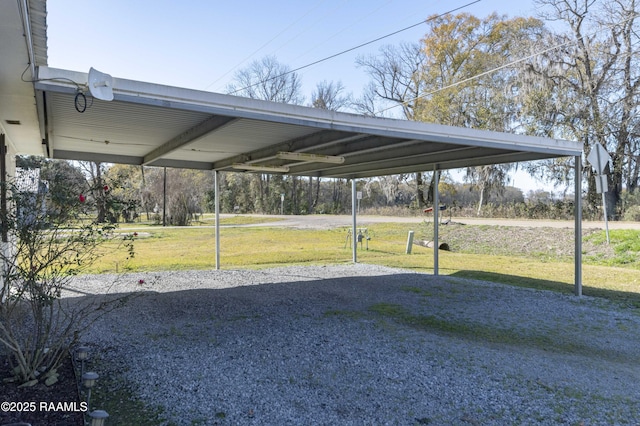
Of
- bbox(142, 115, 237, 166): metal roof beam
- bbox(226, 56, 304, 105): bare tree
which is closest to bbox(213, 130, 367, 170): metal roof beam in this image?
bbox(142, 115, 237, 166): metal roof beam

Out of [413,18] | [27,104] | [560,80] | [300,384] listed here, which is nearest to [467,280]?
[300,384]

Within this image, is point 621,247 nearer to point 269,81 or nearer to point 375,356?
point 375,356

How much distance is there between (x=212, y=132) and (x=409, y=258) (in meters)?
7.75

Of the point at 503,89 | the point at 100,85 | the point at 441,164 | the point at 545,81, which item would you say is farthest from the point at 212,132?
the point at 503,89

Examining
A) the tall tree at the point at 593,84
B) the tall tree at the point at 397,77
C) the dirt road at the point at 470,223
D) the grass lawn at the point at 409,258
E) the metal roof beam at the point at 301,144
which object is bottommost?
the grass lawn at the point at 409,258

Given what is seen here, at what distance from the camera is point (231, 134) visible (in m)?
5.48

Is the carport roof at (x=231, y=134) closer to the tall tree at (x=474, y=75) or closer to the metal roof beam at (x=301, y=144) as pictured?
→ the metal roof beam at (x=301, y=144)

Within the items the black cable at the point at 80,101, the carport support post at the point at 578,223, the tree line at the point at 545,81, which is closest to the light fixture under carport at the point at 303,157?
the black cable at the point at 80,101

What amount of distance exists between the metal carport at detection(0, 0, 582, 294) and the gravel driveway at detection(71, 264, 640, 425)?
2184 mm

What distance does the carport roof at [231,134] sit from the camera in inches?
148

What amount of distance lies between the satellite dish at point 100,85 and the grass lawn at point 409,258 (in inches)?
140

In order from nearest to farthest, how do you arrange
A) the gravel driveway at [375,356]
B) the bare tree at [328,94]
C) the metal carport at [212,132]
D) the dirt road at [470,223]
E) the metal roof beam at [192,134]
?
the gravel driveway at [375,356] → the metal carport at [212,132] → the metal roof beam at [192,134] → the dirt road at [470,223] → the bare tree at [328,94]

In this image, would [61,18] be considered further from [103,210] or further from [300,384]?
[300,384]

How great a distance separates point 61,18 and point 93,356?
6.64 m
